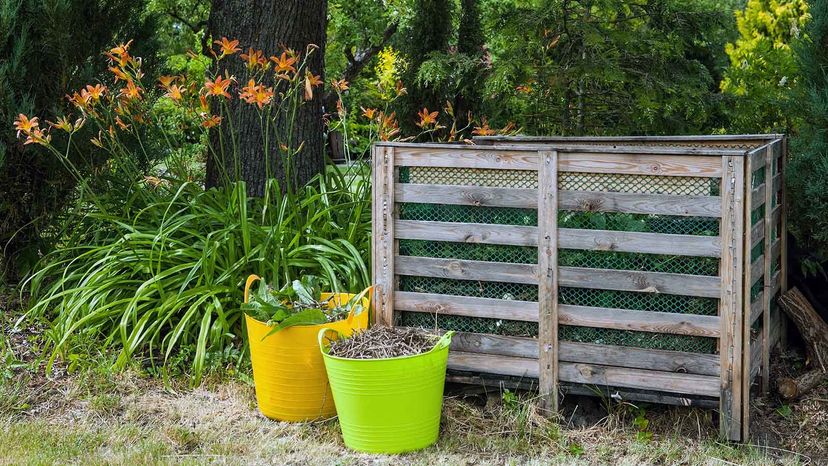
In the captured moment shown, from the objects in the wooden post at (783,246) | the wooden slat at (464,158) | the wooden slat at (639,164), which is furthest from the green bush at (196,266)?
the wooden post at (783,246)

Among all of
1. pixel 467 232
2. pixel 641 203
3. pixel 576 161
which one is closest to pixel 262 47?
pixel 467 232

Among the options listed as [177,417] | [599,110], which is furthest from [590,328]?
[599,110]

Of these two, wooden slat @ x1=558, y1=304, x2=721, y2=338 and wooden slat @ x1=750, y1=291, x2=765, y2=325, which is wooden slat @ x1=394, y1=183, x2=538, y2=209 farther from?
wooden slat @ x1=750, y1=291, x2=765, y2=325

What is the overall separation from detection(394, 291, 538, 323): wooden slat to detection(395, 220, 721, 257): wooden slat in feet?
0.82

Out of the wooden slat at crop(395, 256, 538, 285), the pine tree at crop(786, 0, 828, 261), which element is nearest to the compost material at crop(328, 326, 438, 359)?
the wooden slat at crop(395, 256, 538, 285)

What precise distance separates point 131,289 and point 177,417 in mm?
1052

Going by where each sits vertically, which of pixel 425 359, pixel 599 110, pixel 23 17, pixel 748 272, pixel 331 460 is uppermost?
pixel 23 17

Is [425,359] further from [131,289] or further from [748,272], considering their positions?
[131,289]

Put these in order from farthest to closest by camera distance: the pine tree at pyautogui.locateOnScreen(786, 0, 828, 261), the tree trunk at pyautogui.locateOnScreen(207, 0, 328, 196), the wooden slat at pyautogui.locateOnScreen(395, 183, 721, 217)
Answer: the tree trunk at pyautogui.locateOnScreen(207, 0, 328, 196) < the pine tree at pyautogui.locateOnScreen(786, 0, 828, 261) < the wooden slat at pyautogui.locateOnScreen(395, 183, 721, 217)

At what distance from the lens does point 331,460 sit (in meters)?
3.70

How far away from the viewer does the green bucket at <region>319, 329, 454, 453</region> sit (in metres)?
3.67

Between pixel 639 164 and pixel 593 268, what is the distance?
46 centimetres

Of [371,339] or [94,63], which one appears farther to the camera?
[94,63]

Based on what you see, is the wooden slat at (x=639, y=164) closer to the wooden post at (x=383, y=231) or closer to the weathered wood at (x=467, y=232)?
the weathered wood at (x=467, y=232)
